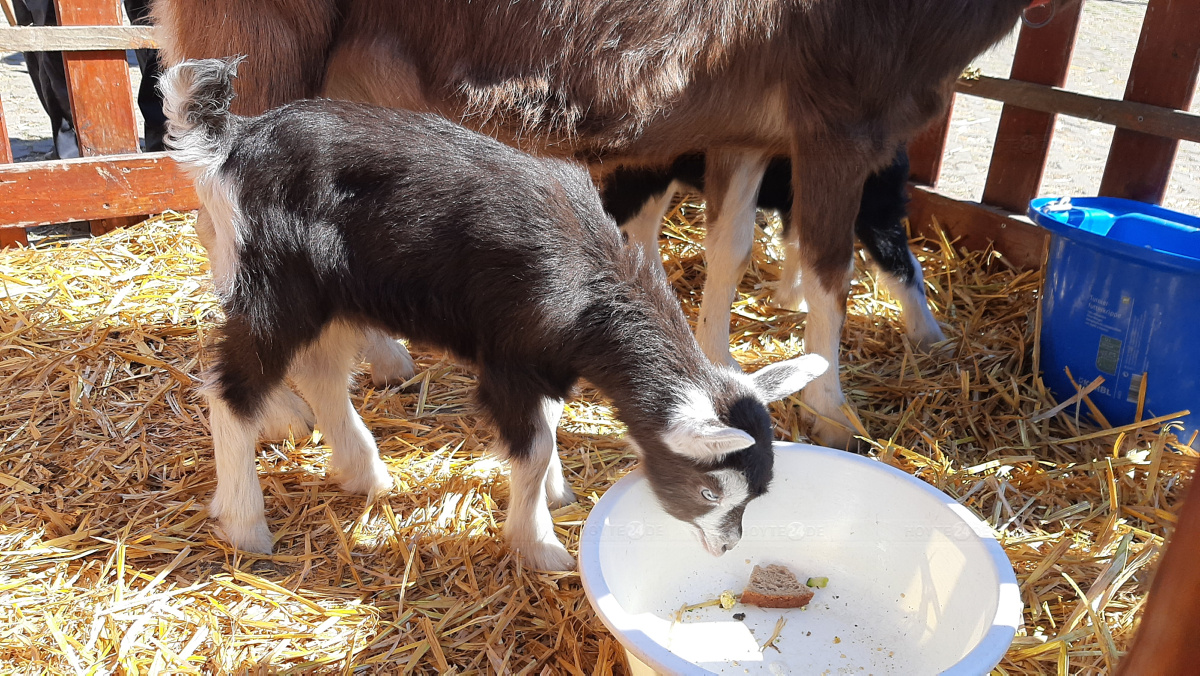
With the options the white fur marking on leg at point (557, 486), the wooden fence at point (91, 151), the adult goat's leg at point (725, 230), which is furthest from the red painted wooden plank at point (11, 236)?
the adult goat's leg at point (725, 230)

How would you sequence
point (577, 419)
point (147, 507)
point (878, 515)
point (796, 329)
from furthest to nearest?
point (796, 329) < point (577, 419) < point (147, 507) < point (878, 515)

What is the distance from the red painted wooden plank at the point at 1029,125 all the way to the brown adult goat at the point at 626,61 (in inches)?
53.2

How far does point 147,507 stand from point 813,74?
286 cm

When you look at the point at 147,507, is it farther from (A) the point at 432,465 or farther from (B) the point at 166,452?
(A) the point at 432,465

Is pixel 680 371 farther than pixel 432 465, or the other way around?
pixel 432 465

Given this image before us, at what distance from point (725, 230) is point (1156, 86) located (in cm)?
215

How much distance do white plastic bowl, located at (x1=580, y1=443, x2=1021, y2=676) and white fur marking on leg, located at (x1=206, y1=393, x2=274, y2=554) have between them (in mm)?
1208

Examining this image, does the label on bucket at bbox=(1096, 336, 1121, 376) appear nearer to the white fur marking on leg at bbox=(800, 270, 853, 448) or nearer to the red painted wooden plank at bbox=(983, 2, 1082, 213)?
the white fur marking on leg at bbox=(800, 270, 853, 448)

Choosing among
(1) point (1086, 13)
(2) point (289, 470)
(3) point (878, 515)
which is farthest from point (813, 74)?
(1) point (1086, 13)

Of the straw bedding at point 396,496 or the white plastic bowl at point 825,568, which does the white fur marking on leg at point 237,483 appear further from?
the white plastic bowl at point 825,568

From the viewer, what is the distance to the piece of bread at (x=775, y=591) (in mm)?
2641

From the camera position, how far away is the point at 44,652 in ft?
8.05

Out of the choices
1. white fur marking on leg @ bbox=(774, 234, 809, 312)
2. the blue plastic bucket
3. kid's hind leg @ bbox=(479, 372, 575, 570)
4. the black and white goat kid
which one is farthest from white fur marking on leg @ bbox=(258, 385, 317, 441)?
the blue plastic bucket

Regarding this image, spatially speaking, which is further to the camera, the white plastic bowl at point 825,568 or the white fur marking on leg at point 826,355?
the white fur marking on leg at point 826,355
